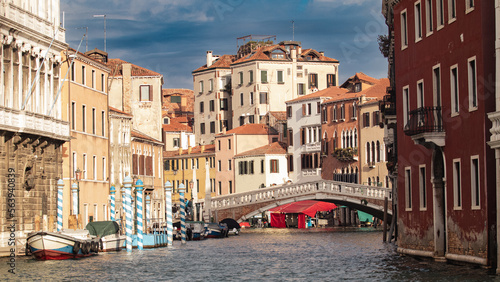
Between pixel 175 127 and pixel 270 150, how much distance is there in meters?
16.3

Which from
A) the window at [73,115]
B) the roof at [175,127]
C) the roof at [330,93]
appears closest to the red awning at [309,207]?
the roof at [330,93]

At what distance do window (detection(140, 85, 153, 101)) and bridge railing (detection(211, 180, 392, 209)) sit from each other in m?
8.48

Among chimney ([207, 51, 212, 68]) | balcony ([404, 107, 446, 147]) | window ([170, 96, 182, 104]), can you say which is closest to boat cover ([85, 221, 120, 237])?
balcony ([404, 107, 446, 147])

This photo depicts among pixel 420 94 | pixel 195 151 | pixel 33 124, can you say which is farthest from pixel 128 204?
pixel 195 151

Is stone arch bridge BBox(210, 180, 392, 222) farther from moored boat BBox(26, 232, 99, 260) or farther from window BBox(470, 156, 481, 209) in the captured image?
window BBox(470, 156, 481, 209)

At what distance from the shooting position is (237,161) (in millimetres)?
95938

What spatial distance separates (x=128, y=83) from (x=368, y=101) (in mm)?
20615

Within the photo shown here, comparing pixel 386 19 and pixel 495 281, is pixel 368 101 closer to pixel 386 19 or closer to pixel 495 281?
pixel 386 19

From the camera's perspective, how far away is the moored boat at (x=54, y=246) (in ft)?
110

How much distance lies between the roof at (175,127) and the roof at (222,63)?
18.4ft

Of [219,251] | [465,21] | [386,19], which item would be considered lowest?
[219,251]

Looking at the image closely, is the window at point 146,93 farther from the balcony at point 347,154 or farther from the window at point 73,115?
the window at point 73,115

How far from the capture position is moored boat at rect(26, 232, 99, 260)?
33.4m

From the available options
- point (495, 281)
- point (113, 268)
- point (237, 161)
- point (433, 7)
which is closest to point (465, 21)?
point (433, 7)
